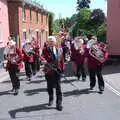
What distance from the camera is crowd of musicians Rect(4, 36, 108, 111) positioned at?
9.66m

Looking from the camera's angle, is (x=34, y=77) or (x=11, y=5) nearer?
(x=34, y=77)

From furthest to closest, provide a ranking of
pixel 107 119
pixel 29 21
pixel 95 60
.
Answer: pixel 29 21 < pixel 95 60 < pixel 107 119

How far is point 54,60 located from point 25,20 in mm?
27416

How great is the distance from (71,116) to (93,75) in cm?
337

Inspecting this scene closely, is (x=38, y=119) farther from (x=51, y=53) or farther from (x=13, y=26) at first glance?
(x=13, y=26)

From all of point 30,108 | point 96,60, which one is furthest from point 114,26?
point 30,108

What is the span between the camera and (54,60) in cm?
972

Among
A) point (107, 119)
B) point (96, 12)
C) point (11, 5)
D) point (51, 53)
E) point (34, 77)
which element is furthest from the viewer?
point (96, 12)

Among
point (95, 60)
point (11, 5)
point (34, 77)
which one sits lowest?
point (34, 77)

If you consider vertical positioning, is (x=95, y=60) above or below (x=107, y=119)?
above

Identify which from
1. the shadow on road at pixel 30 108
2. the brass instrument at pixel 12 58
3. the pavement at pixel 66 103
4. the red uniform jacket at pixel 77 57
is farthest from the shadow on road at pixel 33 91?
the red uniform jacket at pixel 77 57

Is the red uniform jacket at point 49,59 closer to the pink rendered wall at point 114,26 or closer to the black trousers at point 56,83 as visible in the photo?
the black trousers at point 56,83

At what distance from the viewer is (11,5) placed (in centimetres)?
3269

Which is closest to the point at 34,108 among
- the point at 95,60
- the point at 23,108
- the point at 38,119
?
the point at 23,108
